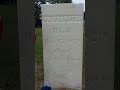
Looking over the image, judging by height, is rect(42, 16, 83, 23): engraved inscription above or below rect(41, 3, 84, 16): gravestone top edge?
below

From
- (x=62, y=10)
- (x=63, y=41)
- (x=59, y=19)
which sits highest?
(x=62, y=10)

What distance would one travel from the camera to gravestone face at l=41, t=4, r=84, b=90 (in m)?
5.39

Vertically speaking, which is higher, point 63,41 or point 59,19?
point 59,19

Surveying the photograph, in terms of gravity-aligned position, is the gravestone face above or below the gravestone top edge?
below

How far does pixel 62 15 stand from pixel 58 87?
132 centimetres

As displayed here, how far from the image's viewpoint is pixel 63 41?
5.46 m

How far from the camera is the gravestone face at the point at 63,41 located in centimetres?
539

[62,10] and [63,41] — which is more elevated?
[62,10]

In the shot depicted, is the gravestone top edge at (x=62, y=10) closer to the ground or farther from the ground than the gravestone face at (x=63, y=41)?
Result: farther from the ground

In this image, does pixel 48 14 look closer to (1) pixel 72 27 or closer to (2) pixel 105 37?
(1) pixel 72 27

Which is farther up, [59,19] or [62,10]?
[62,10]

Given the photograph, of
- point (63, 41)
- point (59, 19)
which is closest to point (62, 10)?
point (59, 19)

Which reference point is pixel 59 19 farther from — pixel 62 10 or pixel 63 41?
pixel 63 41
